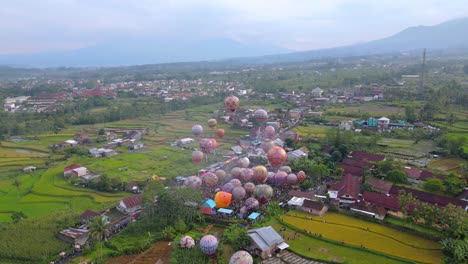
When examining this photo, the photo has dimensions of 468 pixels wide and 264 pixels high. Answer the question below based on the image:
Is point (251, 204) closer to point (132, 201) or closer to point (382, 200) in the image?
point (132, 201)

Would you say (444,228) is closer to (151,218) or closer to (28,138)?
(151,218)

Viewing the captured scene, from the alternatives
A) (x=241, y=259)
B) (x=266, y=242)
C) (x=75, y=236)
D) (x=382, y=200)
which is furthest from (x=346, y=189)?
(x=75, y=236)

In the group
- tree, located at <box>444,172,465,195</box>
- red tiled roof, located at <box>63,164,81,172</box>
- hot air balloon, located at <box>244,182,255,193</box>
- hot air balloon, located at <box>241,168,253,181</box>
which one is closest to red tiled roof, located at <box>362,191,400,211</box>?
tree, located at <box>444,172,465,195</box>

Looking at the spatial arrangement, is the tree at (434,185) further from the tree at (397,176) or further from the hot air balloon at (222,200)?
the hot air balloon at (222,200)

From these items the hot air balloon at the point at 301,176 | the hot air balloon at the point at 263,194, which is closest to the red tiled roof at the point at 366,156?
the hot air balloon at the point at 301,176

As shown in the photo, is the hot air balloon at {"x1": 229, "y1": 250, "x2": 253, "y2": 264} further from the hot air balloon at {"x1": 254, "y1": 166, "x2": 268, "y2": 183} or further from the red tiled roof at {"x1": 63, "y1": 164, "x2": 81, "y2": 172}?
the red tiled roof at {"x1": 63, "y1": 164, "x2": 81, "y2": 172}

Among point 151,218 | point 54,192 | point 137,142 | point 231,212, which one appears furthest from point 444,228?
point 137,142
